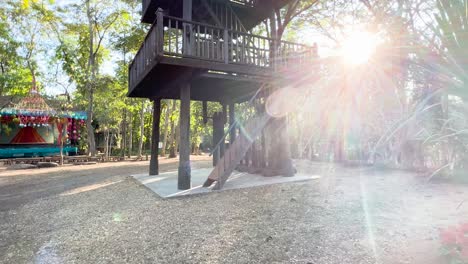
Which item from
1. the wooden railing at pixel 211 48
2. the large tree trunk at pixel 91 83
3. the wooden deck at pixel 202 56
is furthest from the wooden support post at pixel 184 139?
the large tree trunk at pixel 91 83

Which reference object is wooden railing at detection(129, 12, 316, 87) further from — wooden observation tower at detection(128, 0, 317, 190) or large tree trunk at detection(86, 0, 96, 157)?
large tree trunk at detection(86, 0, 96, 157)

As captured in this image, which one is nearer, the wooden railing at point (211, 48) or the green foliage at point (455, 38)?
the green foliage at point (455, 38)

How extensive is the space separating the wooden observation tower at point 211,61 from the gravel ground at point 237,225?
5.28ft

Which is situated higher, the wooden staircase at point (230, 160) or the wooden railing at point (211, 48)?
the wooden railing at point (211, 48)

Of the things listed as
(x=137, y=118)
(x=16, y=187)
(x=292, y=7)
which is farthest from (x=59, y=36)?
(x=292, y=7)

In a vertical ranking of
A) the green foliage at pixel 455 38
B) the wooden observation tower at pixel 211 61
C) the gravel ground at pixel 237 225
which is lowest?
the gravel ground at pixel 237 225

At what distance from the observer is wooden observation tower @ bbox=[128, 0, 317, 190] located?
6.68 metres

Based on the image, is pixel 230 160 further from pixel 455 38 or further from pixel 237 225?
pixel 455 38

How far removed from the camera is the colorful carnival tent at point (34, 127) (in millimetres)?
17906

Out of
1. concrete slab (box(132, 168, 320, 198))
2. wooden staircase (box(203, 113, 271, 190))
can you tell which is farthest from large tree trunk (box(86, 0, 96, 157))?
wooden staircase (box(203, 113, 271, 190))

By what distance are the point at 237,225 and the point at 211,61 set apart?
4.24 metres

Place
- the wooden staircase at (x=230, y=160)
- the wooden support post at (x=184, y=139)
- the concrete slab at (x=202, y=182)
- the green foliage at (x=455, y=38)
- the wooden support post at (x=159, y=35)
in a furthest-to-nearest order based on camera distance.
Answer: the wooden staircase at (x=230, y=160) < the wooden support post at (x=184, y=139) < the concrete slab at (x=202, y=182) < the wooden support post at (x=159, y=35) < the green foliage at (x=455, y=38)

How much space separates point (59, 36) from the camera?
2231 centimetres

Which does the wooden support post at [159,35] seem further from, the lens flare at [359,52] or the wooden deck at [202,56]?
the lens flare at [359,52]
